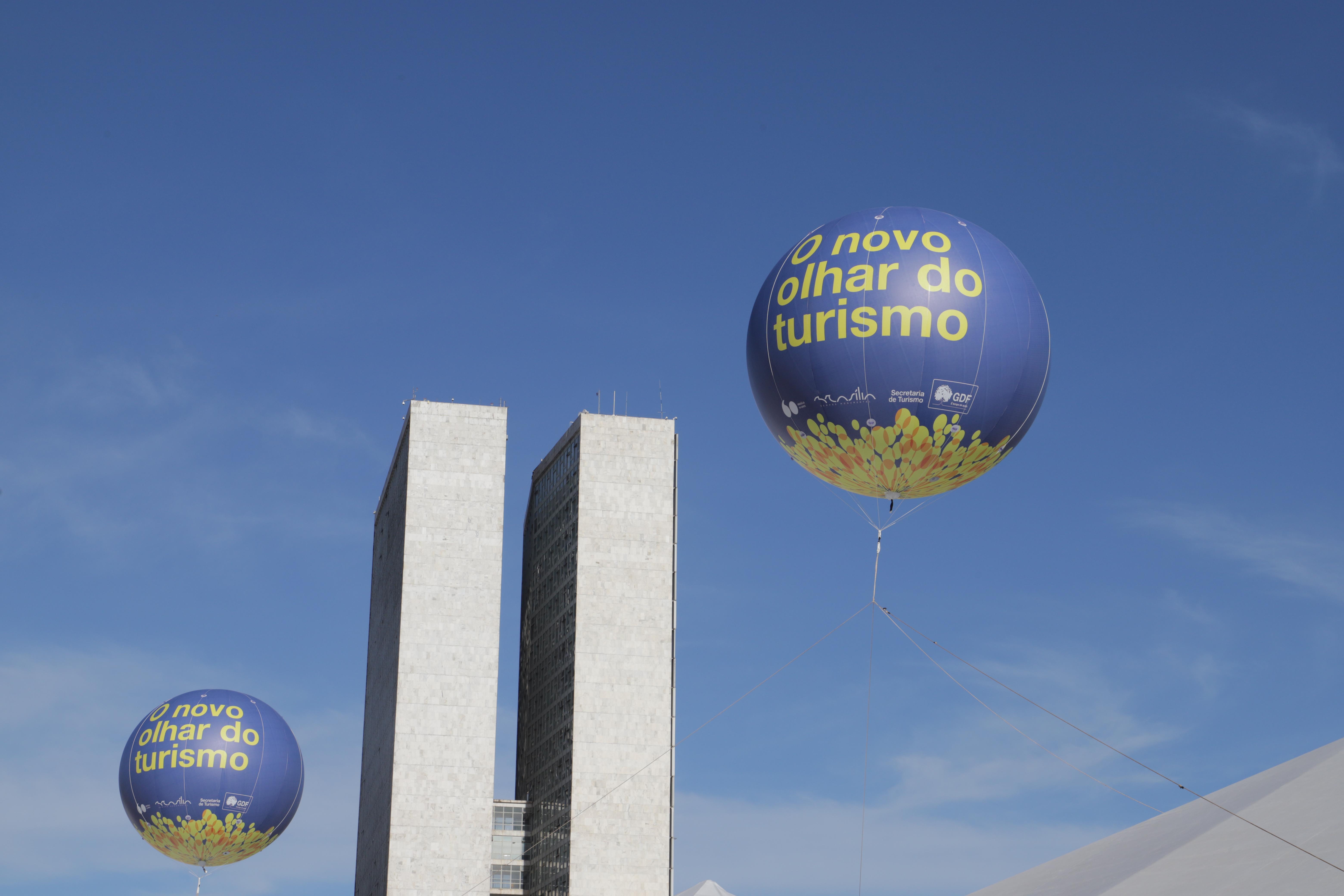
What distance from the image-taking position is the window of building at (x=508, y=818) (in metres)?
85.4

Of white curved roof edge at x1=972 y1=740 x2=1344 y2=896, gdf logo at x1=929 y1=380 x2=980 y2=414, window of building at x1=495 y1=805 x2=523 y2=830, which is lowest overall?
white curved roof edge at x1=972 y1=740 x2=1344 y2=896

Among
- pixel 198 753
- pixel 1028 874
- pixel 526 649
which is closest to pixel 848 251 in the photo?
pixel 1028 874

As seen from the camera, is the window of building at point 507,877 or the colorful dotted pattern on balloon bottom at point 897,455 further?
the window of building at point 507,877

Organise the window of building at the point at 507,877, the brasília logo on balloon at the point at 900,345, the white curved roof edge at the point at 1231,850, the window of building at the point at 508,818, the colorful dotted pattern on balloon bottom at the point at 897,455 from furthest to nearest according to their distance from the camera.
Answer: the window of building at the point at 508,818 → the window of building at the point at 507,877 → the white curved roof edge at the point at 1231,850 → the colorful dotted pattern on balloon bottom at the point at 897,455 → the brasília logo on balloon at the point at 900,345

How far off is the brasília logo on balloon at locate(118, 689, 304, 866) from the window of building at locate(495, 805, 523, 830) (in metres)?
42.6

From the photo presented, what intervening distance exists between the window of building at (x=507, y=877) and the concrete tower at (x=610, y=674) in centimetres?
43

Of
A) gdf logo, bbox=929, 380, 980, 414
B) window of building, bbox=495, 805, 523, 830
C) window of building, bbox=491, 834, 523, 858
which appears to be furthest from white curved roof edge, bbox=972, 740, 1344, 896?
window of building, bbox=495, 805, 523, 830

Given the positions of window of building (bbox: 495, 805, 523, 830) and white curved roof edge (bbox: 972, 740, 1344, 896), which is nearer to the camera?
white curved roof edge (bbox: 972, 740, 1344, 896)

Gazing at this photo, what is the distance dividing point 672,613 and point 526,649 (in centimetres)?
1669

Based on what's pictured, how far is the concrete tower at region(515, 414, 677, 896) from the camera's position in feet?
247

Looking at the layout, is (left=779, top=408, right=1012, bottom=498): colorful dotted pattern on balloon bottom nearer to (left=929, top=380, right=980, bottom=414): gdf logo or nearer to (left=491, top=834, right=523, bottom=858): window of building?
(left=929, top=380, right=980, bottom=414): gdf logo

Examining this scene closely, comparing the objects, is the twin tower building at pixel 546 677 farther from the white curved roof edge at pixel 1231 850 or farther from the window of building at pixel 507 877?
the white curved roof edge at pixel 1231 850

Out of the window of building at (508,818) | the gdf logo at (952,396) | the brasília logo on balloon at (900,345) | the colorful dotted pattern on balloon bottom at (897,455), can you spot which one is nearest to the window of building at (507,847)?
the window of building at (508,818)

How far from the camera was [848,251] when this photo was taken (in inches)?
724
